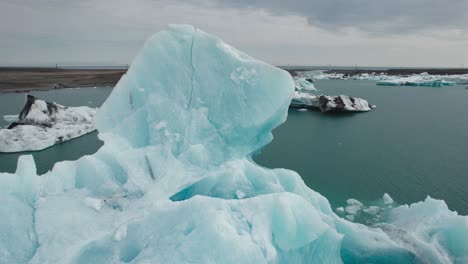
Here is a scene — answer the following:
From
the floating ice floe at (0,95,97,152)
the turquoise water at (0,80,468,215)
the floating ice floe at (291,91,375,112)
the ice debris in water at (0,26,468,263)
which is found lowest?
the floating ice floe at (0,95,97,152)

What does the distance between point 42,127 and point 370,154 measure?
51.6ft

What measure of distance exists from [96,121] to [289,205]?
395cm

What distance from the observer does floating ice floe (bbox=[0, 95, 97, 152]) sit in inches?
560

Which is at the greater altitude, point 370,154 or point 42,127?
point 370,154

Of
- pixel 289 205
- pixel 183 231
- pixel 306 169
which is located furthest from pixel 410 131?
pixel 183 231

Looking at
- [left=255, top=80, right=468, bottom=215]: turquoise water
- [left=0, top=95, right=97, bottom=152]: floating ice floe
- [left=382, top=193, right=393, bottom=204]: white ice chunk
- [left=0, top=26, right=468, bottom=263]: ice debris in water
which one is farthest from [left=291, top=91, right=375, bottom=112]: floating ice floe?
[left=0, top=26, right=468, bottom=263]: ice debris in water

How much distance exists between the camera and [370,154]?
527 inches

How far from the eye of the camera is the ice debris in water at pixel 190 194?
3861 mm

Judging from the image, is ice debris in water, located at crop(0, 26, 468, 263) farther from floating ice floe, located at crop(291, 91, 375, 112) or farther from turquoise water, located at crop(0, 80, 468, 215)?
floating ice floe, located at crop(291, 91, 375, 112)

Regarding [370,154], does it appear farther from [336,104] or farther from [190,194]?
[336,104]

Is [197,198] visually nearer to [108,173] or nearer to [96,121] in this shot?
[108,173]

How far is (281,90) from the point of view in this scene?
20.0 ft

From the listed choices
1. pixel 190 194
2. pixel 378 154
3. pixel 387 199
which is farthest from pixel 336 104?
pixel 190 194

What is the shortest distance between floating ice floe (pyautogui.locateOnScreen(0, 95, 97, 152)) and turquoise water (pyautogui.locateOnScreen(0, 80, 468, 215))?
1.90ft
